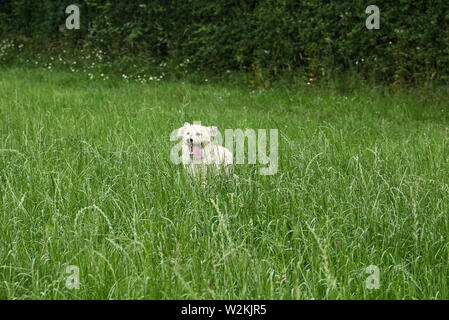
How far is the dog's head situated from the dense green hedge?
6.12m

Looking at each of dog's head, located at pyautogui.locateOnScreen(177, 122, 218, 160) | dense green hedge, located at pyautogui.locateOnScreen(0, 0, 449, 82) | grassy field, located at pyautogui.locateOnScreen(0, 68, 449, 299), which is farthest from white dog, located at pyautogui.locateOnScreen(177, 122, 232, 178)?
dense green hedge, located at pyautogui.locateOnScreen(0, 0, 449, 82)

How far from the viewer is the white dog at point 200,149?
5.20 meters

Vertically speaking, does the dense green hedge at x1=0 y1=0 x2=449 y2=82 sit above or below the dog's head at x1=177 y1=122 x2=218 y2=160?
above

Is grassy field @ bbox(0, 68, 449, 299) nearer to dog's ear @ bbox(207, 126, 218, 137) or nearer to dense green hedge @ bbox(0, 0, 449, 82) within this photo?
dog's ear @ bbox(207, 126, 218, 137)

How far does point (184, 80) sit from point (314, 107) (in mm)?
3829

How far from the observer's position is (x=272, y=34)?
12.2 m

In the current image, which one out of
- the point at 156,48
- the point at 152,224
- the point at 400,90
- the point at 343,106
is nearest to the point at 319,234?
the point at 152,224

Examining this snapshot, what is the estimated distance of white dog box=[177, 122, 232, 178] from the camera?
5.20 metres

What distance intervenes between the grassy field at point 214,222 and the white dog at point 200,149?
0.22 meters

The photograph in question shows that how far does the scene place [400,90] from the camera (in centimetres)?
1032

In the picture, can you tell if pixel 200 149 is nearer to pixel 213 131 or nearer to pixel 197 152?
pixel 197 152

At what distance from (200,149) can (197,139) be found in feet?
0.31

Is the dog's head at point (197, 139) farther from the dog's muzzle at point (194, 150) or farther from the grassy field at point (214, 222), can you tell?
the grassy field at point (214, 222)

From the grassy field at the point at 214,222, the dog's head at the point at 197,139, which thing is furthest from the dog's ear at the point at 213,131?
the grassy field at the point at 214,222
